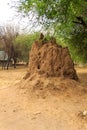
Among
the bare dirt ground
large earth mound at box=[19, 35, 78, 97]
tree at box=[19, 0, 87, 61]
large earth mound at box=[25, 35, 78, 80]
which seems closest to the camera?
the bare dirt ground

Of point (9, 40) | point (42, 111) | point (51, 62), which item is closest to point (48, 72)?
point (51, 62)

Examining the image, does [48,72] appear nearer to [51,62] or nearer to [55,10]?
[51,62]

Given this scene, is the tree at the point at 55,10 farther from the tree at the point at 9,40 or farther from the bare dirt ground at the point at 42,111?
the tree at the point at 9,40

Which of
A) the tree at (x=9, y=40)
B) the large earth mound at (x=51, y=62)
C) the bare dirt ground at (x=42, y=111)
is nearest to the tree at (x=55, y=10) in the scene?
the large earth mound at (x=51, y=62)

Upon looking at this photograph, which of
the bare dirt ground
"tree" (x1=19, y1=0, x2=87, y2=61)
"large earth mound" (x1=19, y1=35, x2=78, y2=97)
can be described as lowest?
the bare dirt ground

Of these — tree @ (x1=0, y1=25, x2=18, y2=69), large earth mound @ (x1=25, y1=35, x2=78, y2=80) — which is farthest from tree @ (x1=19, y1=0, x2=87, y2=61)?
tree @ (x1=0, y1=25, x2=18, y2=69)

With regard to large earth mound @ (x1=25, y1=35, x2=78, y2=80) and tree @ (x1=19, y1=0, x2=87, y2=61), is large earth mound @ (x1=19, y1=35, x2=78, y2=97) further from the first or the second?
tree @ (x1=19, y1=0, x2=87, y2=61)

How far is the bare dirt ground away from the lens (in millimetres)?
9102

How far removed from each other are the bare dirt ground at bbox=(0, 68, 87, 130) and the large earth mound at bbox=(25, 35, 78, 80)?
1.30 meters

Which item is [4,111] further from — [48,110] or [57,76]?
[57,76]

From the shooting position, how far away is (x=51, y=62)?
13531mm

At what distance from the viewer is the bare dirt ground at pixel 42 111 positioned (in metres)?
9.10

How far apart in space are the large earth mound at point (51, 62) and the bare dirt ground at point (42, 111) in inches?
51.0

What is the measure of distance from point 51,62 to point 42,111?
3.46m
